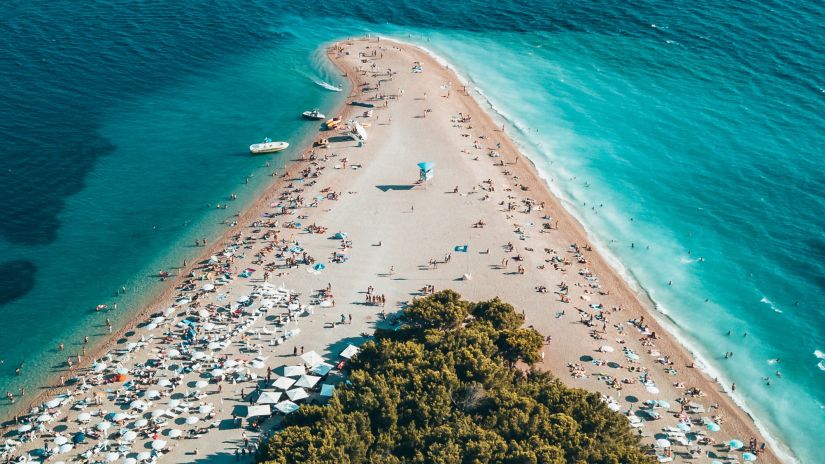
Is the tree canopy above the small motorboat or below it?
below

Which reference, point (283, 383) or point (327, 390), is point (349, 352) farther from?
point (283, 383)

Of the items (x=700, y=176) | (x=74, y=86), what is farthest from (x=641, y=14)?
(x=74, y=86)

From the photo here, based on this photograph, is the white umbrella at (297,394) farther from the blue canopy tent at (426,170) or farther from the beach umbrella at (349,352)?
the blue canopy tent at (426,170)

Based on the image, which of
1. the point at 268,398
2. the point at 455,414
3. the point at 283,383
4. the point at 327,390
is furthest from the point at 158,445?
the point at 455,414

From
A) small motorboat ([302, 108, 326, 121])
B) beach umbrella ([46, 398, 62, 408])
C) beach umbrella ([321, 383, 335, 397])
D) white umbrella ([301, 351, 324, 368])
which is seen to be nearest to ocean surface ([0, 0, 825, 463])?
small motorboat ([302, 108, 326, 121])

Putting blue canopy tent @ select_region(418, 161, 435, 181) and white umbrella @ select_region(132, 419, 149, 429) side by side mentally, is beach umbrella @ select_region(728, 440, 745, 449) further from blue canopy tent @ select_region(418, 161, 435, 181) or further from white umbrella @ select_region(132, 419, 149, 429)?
white umbrella @ select_region(132, 419, 149, 429)

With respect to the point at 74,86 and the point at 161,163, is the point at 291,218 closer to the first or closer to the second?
the point at 161,163
